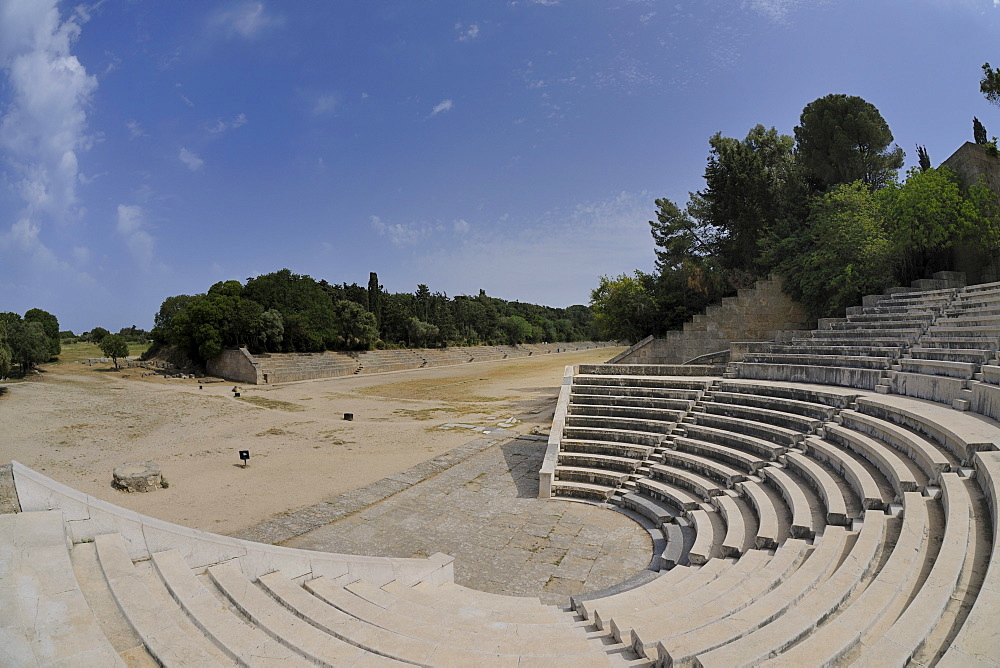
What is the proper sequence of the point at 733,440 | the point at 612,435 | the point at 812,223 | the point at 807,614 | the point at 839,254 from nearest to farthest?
the point at 807,614 < the point at 733,440 < the point at 612,435 < the point at 839,254 < the point at 812,223

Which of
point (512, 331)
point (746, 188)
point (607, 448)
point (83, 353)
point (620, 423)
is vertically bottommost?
point (607, 448)

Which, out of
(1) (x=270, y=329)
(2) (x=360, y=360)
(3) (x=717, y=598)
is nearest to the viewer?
(3) (x=717, y=598)

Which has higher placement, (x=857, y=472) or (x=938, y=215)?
(x=938, y=215)

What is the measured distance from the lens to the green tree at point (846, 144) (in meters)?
20.2

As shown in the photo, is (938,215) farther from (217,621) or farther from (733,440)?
(217,621)

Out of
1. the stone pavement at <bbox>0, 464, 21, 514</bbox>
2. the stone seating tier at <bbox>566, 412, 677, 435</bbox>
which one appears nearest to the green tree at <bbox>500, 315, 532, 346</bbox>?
the stone seating tier at <bbox>566, 412, 677, 435</bbox>

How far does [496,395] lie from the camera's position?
1069 inches

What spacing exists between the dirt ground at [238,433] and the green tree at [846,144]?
55.2 feet

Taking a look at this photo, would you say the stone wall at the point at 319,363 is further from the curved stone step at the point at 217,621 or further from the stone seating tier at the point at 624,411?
the curved stone step at the point at 217,621

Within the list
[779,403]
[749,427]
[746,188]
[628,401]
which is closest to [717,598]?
[749,427]

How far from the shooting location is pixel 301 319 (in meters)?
41.2

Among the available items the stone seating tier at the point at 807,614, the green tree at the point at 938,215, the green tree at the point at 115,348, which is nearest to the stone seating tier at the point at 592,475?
the stone seating tier at the point at 807,614

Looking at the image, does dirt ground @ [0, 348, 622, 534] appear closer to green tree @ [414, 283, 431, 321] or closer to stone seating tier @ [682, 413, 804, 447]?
stone seating tier @ [682, 413, 804, 447]

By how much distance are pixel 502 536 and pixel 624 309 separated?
750 inches
